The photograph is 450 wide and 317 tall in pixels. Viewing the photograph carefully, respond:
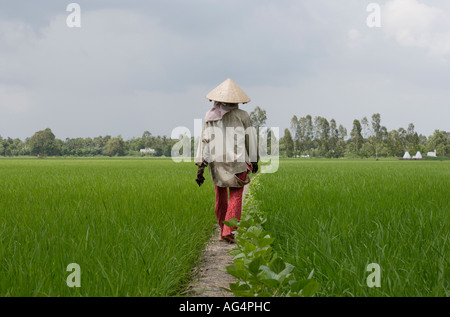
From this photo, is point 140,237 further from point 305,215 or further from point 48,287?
point 305,215

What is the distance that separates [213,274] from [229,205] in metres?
1.33

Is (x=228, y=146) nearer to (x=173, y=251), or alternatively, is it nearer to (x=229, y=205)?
(x=229, y=205)

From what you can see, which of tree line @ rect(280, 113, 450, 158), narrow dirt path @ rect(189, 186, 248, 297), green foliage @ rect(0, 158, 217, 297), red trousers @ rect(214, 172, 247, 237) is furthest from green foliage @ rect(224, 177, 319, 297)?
tree line @ rect(280, 113, 450, 158)

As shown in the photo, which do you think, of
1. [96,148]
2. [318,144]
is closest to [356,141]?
[318,144]

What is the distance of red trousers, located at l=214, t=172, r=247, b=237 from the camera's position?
166 inches

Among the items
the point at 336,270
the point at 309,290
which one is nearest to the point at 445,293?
the point at 336,270

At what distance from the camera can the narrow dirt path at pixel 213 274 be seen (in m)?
2.64

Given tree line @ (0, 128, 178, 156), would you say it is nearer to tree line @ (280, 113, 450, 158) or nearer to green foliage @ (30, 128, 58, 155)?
green foliage @ (30, 128, 58, 155)

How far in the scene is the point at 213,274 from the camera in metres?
3.07

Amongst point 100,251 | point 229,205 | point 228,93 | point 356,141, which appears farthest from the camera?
point 356,141

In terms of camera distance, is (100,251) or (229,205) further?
(229,205)

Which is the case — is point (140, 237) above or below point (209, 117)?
below
